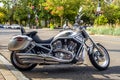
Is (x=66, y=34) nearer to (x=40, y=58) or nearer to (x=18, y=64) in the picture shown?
(x=40, y=58)

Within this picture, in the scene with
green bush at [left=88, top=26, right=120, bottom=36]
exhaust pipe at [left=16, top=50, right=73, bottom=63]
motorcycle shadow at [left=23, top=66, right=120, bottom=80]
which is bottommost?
green bush at [left=88, top=26, right=120, bottom=36]

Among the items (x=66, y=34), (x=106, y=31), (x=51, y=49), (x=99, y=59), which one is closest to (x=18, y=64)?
(x=51, y=49)

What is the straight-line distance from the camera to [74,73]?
9289 mm

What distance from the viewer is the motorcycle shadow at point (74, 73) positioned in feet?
28.5

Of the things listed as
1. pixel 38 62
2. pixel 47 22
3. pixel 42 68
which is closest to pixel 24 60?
pixel 38 62

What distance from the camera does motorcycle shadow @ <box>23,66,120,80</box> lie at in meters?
8.67

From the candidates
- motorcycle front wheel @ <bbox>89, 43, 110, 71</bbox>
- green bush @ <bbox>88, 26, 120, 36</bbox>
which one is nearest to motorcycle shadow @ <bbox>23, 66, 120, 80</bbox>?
motorcycle front wheel @ <bbox>89, 43, 110, 71</bbox>

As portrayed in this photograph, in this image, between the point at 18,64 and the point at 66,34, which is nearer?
the point at 66,34

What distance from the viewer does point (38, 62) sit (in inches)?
366

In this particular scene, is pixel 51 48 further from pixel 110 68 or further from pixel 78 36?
pixel 110 68

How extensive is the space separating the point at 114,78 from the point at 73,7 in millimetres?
62820

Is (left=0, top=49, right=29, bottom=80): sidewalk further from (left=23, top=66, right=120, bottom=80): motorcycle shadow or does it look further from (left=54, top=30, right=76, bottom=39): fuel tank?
(left=54, top=30, right=76, bottom=39): fuel tank

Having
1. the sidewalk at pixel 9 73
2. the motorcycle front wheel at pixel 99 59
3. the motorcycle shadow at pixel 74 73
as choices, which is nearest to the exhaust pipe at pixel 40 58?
the motorcycle shadow at pixel 74 73

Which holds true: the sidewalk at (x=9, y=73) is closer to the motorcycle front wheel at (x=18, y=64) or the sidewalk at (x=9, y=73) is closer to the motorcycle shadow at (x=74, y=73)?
the motorcycle front wheel at (x=18, y=64)
